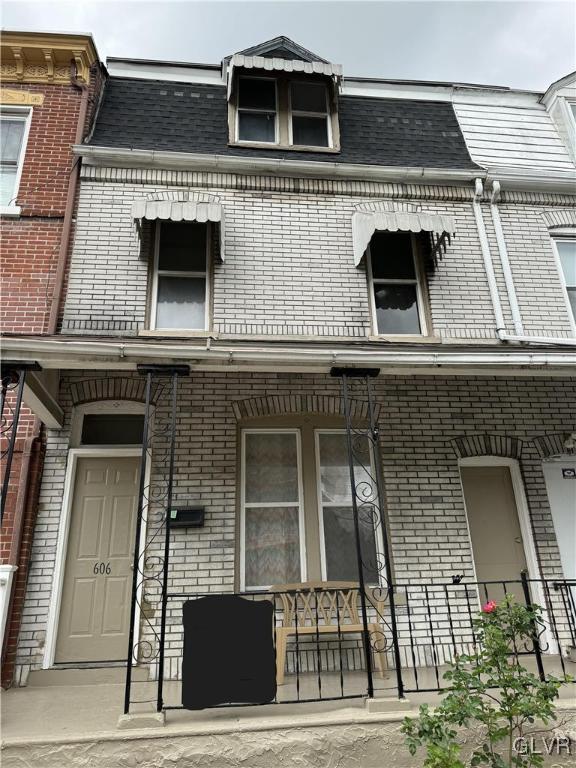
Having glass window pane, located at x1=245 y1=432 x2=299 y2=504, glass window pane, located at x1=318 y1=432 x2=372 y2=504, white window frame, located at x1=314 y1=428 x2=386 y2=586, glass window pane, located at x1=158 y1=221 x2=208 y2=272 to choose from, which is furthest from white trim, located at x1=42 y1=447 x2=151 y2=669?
glass window pane, located at x1=158 y1=221 x2=208 y2=272

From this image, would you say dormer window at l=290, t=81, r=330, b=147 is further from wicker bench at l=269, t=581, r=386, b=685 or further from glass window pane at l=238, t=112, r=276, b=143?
wicker bench at l=269, t=581, r=386, b=685

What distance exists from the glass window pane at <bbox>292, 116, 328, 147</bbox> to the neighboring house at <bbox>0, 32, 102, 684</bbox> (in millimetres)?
2951

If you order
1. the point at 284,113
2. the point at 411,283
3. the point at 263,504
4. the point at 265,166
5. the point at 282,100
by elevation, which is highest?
the point at 282,100

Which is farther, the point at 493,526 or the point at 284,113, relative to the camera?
the point at 284,113

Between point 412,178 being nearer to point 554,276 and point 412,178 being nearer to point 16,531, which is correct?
point 554,276

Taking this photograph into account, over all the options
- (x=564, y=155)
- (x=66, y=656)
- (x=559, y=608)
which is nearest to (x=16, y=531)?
(x=66, y=656)

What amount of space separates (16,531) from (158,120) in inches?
231

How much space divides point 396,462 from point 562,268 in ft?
12.9

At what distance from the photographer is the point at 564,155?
811cm

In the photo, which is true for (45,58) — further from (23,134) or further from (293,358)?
(293,358)

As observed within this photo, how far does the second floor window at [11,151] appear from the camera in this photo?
6.71 meters

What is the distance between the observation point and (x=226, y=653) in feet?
12.1

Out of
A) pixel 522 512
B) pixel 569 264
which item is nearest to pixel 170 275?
pixel 522 512

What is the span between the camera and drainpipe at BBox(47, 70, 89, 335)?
5863mm
